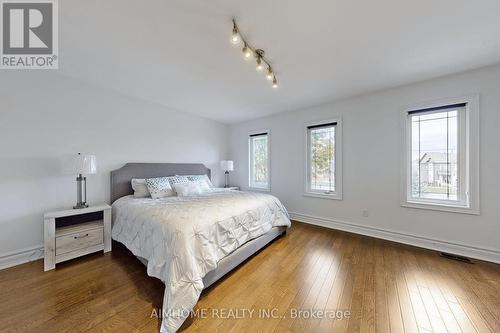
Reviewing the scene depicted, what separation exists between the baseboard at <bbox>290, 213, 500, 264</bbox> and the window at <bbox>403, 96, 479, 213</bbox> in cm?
48

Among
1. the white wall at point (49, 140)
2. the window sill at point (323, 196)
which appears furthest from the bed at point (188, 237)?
the window sill at point (323, 196)

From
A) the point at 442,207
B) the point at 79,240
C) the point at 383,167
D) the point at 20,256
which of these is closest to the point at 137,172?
the point at 79,240

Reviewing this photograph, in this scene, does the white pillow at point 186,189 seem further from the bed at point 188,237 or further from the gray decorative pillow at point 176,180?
the bed at point 188,237

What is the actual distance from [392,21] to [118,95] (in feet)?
12.1

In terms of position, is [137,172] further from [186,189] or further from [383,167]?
[383,167]

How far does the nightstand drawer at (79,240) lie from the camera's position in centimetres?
214

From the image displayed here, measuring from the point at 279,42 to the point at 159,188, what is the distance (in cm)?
262

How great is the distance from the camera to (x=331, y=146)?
11.8 feet

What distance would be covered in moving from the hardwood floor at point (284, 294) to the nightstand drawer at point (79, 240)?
19 centimetres

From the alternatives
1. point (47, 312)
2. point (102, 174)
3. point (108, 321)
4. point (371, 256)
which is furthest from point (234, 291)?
point (102, 174)

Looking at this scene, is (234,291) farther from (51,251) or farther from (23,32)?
(23,32)

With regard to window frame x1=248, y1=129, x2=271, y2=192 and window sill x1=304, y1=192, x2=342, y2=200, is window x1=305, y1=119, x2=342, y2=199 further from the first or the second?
window frame x1=248, y1=129, x2=271, y2=192

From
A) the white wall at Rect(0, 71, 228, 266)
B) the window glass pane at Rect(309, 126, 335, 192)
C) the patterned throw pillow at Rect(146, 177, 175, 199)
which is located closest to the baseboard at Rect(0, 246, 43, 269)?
the white wall at Rect(0, 71, 228, 266)

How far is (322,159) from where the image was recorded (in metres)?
3.71
